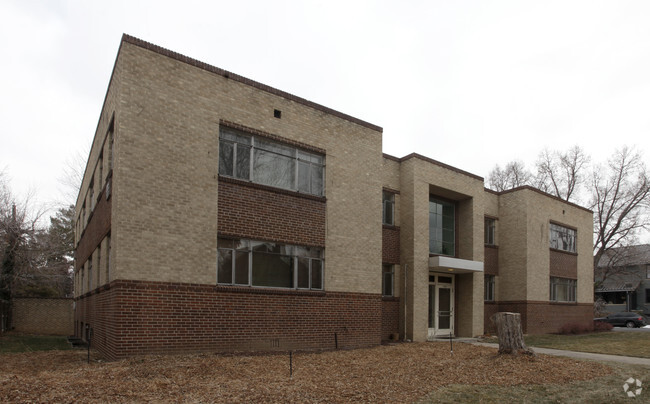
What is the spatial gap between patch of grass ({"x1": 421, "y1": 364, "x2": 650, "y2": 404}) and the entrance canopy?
32.6 ft

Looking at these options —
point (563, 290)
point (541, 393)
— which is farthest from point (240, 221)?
point (563, 290)

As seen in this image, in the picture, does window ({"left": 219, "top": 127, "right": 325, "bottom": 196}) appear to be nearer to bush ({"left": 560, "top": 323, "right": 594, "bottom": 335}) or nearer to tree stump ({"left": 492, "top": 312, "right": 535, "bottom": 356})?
tree stump ({"left": 492, "top": 312, "right": 535, "bottom": 356})

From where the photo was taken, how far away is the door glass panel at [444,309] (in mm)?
22078

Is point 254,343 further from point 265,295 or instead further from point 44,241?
point 44,241

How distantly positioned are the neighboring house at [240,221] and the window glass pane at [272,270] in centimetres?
4

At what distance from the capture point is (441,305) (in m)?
22.2

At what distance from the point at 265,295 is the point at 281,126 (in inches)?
192

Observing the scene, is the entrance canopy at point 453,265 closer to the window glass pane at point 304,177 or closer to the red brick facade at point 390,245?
the red brick facade at point 390,245

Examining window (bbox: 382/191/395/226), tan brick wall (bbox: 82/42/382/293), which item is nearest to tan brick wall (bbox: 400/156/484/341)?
window (bbox: 382/191/395/226)

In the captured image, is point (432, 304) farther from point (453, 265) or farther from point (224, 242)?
point (224, 242)

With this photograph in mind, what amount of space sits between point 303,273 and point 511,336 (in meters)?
5.95

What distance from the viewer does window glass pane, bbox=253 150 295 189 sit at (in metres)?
14.3

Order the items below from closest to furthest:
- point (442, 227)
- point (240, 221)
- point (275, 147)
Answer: point (240, 221)
point (275, 147)
point (442, 227)

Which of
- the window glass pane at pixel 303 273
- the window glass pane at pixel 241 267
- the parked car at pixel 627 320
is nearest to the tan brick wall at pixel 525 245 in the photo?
the window glass pane at pixel 303 273
